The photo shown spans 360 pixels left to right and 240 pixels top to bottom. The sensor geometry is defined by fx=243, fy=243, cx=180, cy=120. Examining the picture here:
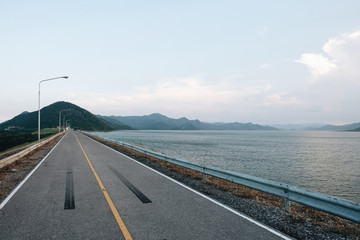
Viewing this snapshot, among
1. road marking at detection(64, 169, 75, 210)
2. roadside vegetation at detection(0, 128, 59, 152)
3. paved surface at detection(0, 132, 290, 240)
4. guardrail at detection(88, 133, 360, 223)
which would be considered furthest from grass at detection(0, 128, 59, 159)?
guardrail at detection(88, 133, 360, 223)

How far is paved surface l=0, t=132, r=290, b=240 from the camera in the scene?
530 cm

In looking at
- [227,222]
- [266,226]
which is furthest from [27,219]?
[266,226]

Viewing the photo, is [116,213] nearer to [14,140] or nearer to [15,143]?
[15,143]

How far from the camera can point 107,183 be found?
10.3 metres

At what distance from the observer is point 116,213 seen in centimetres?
656

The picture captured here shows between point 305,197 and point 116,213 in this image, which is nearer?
point 116,213

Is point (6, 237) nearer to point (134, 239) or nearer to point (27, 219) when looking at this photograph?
point (27, 219)

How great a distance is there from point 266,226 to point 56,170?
12.1 metres

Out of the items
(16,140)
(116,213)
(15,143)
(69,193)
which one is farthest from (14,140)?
(116,213)

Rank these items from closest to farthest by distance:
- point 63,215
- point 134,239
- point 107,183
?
point 134,239 < point 63,215 < point 107,183

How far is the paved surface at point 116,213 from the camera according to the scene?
530cm

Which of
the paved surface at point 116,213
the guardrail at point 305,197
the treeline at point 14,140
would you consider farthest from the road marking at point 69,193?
the treeline at point 14,140

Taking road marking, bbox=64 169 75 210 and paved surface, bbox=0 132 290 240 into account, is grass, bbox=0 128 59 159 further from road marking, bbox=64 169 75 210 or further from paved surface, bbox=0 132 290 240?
paved surface, bbox=0 132 290 240

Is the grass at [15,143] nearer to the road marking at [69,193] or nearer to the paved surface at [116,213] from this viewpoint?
the road marking at [69,193]
